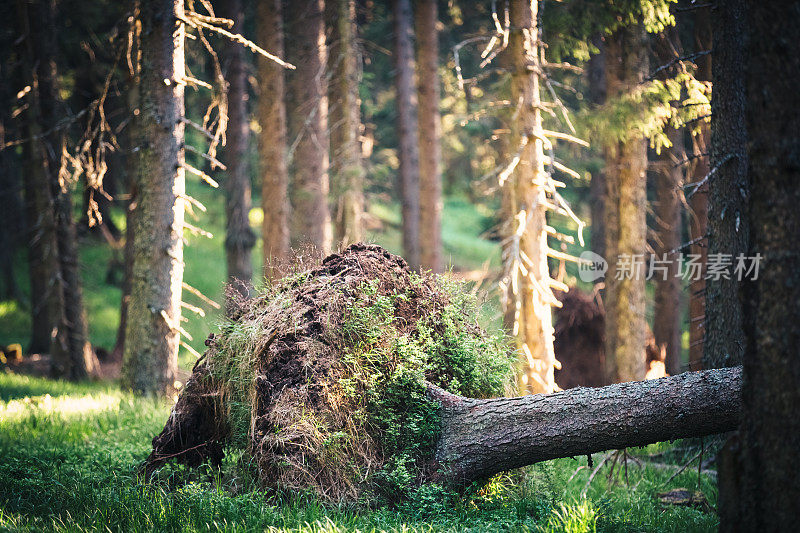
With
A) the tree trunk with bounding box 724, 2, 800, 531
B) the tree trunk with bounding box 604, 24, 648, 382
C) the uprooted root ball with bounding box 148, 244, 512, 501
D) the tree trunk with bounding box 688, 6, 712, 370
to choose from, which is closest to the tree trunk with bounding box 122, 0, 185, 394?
the uprooted root ball with bounding box 148, 244, 512, 501

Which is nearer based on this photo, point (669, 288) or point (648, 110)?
point (648, 110)

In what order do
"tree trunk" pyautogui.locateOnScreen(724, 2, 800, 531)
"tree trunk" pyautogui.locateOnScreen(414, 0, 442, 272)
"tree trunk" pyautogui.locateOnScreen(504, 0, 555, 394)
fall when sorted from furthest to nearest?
"tree trunk" pyautogui.locateOnScreen(414, 0, 442, 272), "tree trunk" pyautogui.locateOnScreen(504, 0, 555, 394), "tree trunk" pyautogui.locateOnScreen(724, 2, 800, 531)

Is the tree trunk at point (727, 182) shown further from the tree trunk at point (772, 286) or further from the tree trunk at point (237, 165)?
the tree trunk at point (237, 165)

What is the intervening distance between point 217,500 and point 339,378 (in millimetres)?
1453

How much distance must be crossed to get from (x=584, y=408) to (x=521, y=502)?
1.09 metres

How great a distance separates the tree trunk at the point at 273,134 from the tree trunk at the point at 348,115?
162cm

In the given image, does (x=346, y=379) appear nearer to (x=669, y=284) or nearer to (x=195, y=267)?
(x=669, y=284)

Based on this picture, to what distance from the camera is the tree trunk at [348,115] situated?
46.9 feet

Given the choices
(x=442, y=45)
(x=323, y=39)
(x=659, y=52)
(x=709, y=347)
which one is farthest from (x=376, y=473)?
(x=442, y=45)

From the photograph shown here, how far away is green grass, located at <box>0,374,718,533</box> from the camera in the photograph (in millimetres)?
4809

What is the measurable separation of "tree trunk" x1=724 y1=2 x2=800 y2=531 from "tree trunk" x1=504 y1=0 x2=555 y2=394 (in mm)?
4827

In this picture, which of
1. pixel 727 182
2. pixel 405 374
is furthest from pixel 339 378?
pixel 727 182

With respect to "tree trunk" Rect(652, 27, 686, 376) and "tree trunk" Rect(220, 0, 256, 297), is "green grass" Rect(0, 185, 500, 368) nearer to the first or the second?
"tree trunk" Rect(220, 0, 256, 297)

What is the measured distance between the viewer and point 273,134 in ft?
42.7
